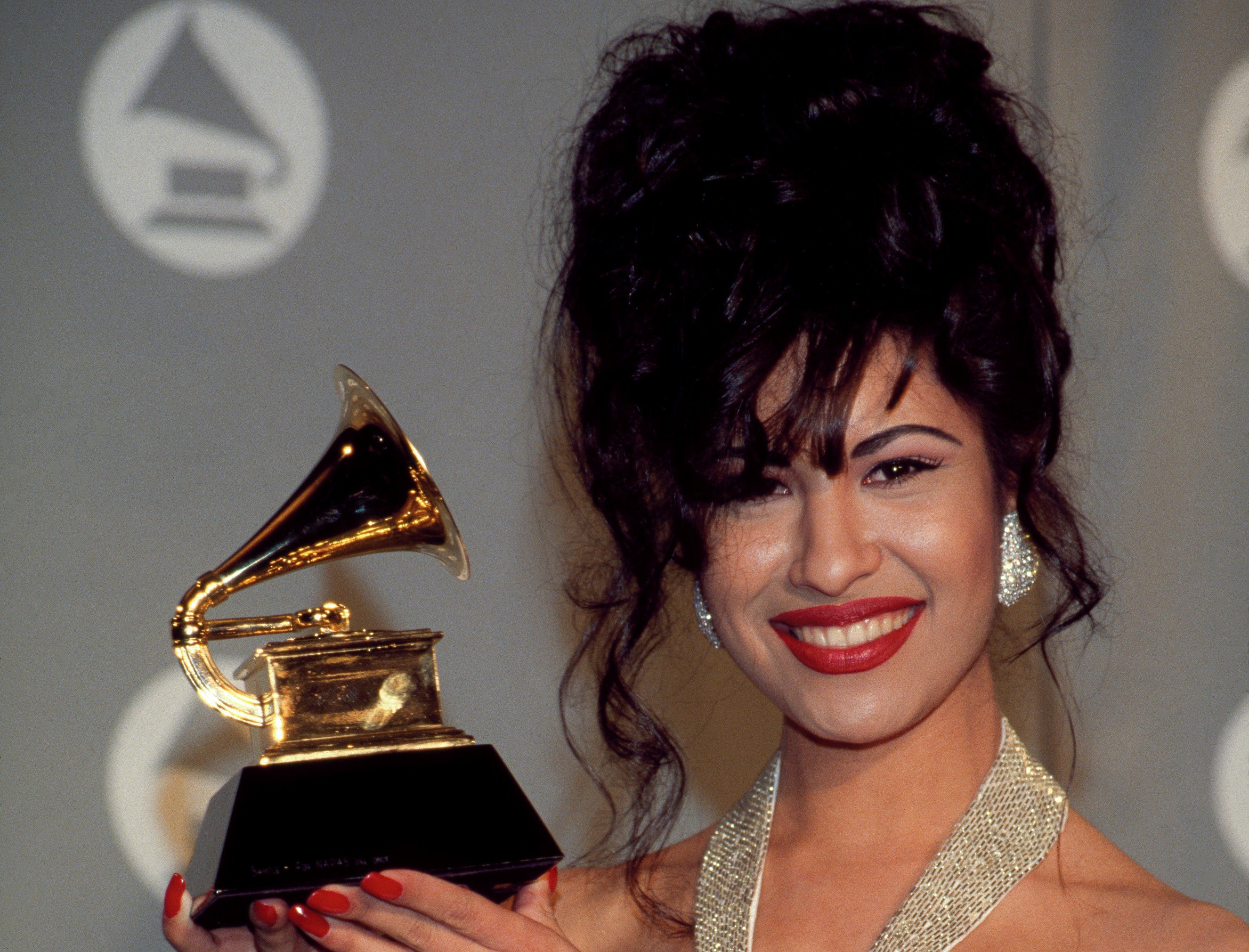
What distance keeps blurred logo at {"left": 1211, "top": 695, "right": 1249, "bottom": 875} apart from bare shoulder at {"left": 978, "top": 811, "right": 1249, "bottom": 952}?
126 cm

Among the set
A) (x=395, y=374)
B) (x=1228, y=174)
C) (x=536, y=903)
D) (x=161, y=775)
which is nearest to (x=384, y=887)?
(x=536, y=903)

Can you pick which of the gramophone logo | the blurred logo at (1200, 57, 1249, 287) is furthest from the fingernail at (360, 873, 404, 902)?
the blurred logo at (1200, 57, 1249, 287)

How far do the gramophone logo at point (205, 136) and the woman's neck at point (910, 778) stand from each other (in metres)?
1.49

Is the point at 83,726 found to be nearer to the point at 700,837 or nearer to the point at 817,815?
the point at 700,837

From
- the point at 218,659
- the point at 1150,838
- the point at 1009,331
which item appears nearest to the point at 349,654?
the point at 1009,331

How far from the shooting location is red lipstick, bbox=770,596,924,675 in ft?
4.91

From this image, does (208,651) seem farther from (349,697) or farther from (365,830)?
(365,830)

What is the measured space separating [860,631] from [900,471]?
0.59 feet

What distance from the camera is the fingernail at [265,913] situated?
50.4 inches

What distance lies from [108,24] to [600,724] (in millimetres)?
1576

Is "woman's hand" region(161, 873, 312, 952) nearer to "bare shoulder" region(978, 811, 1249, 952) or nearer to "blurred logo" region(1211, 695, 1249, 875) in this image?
"bare shoulder" region(978, 811, 1249, 952)

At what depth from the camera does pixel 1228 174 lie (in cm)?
274

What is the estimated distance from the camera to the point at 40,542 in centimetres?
242

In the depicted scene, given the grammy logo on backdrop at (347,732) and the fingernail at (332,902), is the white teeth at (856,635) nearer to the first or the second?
the grammy logo on backdrop at (347,732)
